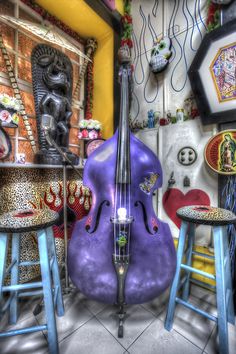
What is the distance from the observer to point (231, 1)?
1.18 m

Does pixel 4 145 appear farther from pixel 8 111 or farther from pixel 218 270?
pixel 218 270

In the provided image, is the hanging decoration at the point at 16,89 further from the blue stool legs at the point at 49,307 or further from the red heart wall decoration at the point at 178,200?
the red heart wall decoration at the point at 178,200

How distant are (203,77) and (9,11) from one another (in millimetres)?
1675

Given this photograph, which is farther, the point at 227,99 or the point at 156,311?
the point at 227,99

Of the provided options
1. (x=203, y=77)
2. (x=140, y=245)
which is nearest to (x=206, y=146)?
(x=203, y=77)

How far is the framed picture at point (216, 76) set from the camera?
1172 millimetres

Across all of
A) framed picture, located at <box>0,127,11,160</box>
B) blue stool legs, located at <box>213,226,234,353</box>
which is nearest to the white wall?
blue stool legs, located at <box>213,226,234,353</box>

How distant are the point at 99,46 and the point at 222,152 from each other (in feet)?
5.86

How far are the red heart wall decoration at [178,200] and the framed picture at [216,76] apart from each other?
594mm

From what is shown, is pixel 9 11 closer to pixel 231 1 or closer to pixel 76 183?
pixel 76 183

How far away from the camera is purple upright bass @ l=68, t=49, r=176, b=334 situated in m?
0.75

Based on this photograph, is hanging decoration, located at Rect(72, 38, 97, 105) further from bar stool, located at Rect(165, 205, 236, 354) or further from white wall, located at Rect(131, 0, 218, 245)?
bar stool, located at Rect(165, 205, 236, 354)

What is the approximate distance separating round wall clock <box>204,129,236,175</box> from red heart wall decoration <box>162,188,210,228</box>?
0.26 metres

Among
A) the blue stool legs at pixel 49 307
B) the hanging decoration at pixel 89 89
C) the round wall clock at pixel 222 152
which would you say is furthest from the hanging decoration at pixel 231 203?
the hanging decoration at pixel 89 89
